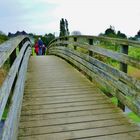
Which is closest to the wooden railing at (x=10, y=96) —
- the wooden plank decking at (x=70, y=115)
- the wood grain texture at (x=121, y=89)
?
the wooden plank decking at (x=70, y=115)

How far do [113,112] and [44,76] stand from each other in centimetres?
358

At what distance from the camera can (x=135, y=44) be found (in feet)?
14.1

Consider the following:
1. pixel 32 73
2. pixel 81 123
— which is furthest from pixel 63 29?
pixel 81 123

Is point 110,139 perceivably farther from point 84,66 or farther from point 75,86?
point 84,66

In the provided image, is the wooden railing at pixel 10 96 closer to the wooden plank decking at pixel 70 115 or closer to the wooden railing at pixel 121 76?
the wooden plank decking at pixel 70 115

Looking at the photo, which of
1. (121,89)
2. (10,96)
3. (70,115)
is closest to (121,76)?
(121,89)

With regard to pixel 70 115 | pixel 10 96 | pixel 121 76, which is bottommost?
pixel 70 115

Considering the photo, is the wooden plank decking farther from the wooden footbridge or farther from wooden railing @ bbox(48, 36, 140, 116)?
wooden railing @ bbox(48, 36, 140, 116)

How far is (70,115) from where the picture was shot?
5.02 meters

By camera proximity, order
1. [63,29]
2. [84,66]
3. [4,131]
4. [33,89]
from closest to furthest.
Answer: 1. [4,131]
2. [33,89]
3. [84,66]
4. [63,29]

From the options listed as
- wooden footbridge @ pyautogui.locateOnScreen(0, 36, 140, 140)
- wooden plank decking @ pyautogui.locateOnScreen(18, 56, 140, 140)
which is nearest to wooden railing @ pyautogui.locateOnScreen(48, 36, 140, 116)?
wooden footbridge @ pyautogui.locateOnScreen(0, 36, 140, 140)

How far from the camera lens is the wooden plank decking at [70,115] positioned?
13.9ft

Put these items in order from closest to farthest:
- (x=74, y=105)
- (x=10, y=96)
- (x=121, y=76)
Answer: (x=10, y=96) → (x=121, y=76) → (x=74, y=105)

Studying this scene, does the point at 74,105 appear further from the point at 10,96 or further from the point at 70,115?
the point at 10,96
